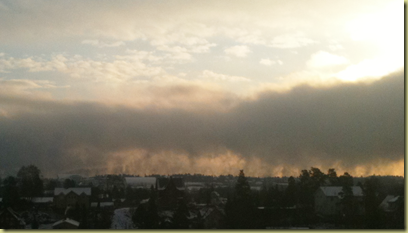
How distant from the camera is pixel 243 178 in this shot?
101 ft

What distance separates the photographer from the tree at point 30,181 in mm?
30828

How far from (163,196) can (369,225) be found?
502 inches

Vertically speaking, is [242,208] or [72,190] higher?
[72,190]

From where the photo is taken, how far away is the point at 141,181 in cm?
3189

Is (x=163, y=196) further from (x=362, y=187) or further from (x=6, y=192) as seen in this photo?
(x=362, y=187)

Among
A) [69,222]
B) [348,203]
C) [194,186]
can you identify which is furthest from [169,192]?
[348,203]

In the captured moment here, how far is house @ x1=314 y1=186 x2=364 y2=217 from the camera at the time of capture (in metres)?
30.1

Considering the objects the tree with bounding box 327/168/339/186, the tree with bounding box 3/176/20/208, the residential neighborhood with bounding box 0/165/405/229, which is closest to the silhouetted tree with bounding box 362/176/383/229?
the residential neighborhood with bounding box 0/165/405/229

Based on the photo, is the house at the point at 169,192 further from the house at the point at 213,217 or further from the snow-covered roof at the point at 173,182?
the house at the point at 213,217

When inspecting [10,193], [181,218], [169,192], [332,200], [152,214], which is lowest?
[181,218]

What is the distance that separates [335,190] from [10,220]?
2016 cm

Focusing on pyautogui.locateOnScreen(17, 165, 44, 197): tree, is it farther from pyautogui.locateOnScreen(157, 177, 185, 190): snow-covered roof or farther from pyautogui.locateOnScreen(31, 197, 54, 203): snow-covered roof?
pyautogui.locateOnScreen(157, 177, 185, 190): snow-covered roof

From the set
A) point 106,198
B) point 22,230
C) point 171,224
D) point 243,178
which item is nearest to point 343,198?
point 243,178

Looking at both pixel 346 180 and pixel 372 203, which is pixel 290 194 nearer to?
pixel 346 180
